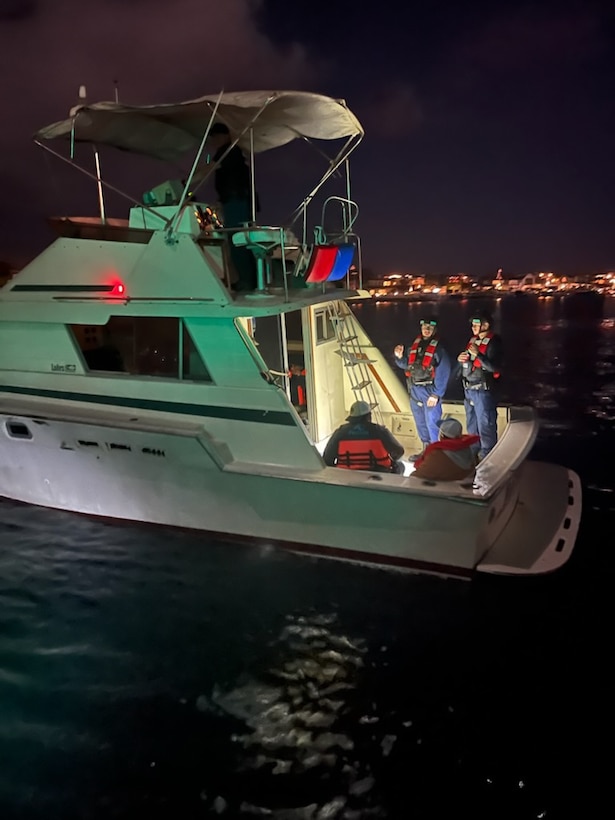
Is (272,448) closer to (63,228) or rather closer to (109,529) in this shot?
(109,529)

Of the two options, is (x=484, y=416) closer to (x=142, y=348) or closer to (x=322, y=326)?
(x=322, y=326)

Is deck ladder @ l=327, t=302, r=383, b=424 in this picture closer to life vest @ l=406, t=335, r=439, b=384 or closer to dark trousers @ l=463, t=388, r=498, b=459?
life vest @ l=406, t=335, r=439, b=384

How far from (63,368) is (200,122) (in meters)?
3.28

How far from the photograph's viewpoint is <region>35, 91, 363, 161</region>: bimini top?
5973 mm

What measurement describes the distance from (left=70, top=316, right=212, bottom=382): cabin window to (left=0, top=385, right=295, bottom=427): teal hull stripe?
1.03 feet

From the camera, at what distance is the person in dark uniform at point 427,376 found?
24.5 ft

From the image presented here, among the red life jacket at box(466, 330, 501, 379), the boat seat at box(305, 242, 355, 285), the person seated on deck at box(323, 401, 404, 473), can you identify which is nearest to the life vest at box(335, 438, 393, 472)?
the person seated on deck at box(323, 401, 404, 473)

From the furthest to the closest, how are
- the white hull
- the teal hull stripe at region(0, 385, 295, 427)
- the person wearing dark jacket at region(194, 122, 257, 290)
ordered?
the person wearing dark jacket at region(194, 122, 257, 290) < the teal hull stripe at region(0, 385, 295, 427) < the white hull

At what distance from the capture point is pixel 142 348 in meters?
6.84

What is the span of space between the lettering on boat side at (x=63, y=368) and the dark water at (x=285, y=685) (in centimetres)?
192

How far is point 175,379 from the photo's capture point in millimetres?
6684

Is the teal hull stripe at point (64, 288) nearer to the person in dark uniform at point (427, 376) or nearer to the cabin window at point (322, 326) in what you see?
the cabin window at point (322, 326)

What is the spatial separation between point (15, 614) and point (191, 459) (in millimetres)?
2227

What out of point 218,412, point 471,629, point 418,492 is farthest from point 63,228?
point 471,629
